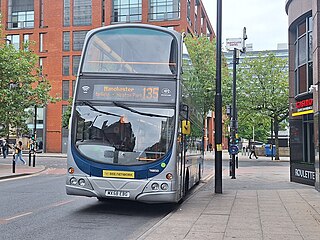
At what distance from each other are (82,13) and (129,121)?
55317mm

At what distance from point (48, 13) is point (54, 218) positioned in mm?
57790

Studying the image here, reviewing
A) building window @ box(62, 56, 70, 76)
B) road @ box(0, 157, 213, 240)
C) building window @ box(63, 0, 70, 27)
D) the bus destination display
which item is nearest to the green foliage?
building window @ box(62, 56, 70, 76)

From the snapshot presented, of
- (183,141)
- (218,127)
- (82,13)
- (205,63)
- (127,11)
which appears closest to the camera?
(183,141)

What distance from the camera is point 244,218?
32.8 ft

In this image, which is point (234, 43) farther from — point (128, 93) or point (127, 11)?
point (127, 11)

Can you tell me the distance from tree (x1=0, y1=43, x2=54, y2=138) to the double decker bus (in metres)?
16.3

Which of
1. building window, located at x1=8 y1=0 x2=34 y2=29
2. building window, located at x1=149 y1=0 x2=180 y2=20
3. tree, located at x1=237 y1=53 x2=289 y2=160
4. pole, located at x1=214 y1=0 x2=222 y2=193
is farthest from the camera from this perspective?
building window, located at x1=8 y1=0 x2=34 y2=29

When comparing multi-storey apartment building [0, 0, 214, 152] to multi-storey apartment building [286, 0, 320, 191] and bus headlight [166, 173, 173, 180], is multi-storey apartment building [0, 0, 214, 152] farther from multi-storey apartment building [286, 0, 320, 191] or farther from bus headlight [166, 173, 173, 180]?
bus headlight [166, 173, 173, 180]

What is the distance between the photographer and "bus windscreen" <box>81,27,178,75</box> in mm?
11023

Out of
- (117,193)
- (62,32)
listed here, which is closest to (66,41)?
(62,32)

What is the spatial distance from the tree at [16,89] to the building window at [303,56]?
15.8 meters

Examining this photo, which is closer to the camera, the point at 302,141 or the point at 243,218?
the point at 243,218

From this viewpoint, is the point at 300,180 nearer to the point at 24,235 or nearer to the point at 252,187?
the point at 252,187

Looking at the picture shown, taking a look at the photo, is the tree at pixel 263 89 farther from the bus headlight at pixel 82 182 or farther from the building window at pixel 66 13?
the bus headlight at pixel 82 182
